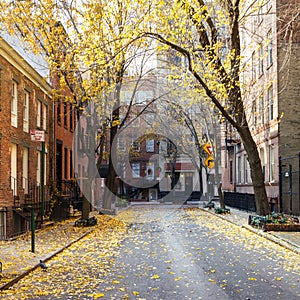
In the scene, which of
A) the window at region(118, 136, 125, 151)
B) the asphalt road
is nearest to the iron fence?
the asphalt road

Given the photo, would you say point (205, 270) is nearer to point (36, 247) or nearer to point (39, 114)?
point (36, 247)

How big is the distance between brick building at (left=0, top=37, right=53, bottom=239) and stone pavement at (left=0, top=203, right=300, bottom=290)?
119 cm

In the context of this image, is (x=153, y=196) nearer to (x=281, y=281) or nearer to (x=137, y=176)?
(x=137, y=176)

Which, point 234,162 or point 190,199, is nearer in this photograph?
point 234,162

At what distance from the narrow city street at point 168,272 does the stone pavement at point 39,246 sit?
244mm

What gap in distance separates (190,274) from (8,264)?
391 centimetres

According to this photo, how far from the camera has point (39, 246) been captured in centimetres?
1488

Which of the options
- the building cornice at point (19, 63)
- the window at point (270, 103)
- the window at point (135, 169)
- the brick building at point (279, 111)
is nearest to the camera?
the building cornice at point (19, 63)

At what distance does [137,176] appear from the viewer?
61.5 meters

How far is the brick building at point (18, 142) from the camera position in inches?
771

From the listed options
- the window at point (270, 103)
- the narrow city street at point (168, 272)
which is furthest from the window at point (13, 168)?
the window at point (270, 103)

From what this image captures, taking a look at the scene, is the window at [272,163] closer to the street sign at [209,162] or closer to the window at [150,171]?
the street sign at [209,162]

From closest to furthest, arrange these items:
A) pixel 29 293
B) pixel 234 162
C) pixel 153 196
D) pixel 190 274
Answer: pixel 29 293, pixel 190 274, pixel 234 162, pixel 153 196

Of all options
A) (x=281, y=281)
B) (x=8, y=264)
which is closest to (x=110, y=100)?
(x=8, y=264)
